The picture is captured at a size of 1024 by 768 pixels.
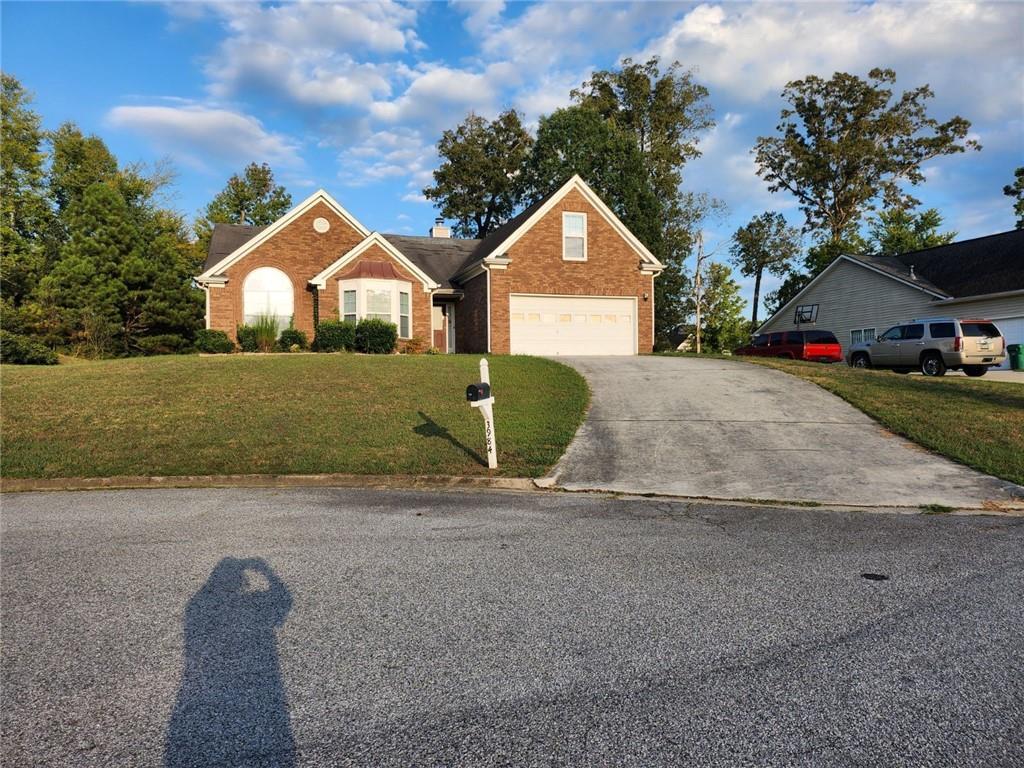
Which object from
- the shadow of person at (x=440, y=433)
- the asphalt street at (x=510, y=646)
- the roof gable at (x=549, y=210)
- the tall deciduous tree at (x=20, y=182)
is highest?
the tall deciduous tree at (x=20, y=182)

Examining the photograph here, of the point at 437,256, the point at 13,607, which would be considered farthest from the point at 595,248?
the point at 13,607

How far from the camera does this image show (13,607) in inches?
164

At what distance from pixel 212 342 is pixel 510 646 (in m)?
22.7

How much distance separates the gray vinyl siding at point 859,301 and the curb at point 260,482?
29.4 m

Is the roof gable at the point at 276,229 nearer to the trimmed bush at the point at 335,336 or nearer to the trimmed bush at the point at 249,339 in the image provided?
the trimmed bush at the point at 249,339

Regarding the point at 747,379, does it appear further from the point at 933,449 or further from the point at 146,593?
the point at 146,593

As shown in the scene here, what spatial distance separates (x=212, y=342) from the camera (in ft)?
76.3

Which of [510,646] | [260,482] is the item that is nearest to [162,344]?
[260,482]

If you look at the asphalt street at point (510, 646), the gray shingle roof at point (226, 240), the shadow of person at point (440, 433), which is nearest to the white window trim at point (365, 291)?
the gray shingle roof at point (226, 240)

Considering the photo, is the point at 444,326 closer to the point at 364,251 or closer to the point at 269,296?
the point at 364,251

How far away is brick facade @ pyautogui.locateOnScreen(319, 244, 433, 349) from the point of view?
24.5 metres

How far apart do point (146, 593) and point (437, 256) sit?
1097 inches

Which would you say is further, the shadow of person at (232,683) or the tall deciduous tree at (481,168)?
the tall deciduous tree at (481,168)

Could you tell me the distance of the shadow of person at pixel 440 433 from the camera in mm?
10070
